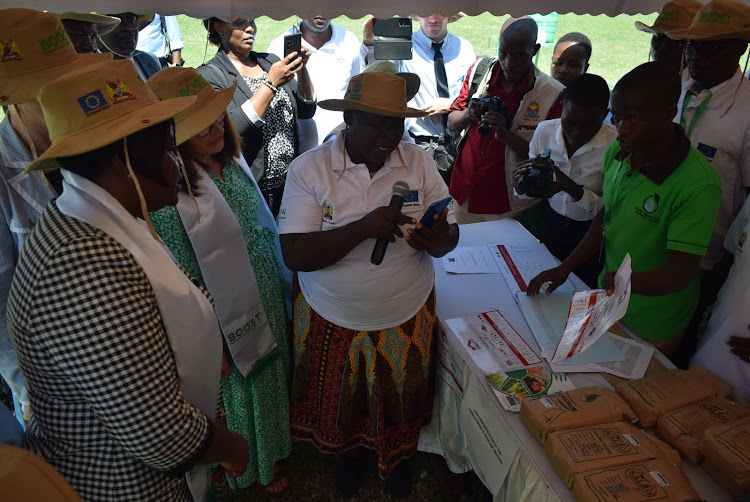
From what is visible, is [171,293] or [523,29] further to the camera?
[523,29]

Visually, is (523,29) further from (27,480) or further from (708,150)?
(27,480)

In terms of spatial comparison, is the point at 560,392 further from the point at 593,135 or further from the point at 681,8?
the point at 681,8

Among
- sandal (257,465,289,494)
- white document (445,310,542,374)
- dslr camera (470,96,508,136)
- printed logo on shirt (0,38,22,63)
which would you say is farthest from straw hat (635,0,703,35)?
sandal (257,465,289,494)

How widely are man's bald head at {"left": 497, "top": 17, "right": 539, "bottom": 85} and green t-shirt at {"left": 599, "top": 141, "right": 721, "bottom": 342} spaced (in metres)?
1.14

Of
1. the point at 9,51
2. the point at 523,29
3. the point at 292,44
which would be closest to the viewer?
the point at 9,51

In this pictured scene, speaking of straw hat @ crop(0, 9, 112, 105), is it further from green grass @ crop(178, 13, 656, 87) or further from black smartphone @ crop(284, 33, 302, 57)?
green grass @ crop(178, 13, 656, 87)

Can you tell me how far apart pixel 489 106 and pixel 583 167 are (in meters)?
0.83

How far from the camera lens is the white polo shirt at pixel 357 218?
1.97 metres

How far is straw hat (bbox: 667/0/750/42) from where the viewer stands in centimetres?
233

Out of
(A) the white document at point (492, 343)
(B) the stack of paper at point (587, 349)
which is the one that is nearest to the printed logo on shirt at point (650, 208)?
(B) the stack of paper at point (587, 349)

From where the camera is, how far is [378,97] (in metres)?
1.86

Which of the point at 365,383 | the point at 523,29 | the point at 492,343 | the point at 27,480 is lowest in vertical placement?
the point at 365,383

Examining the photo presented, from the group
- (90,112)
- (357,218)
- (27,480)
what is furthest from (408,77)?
(27,480)

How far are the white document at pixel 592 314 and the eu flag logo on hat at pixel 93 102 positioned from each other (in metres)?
1.58
